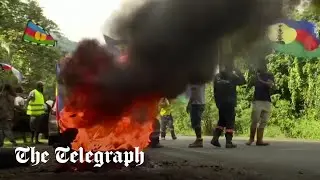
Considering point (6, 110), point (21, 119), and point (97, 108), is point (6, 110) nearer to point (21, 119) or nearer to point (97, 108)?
point (21, 119)

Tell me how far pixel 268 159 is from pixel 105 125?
3.05 metres

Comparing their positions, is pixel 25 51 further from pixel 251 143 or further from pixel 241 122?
pixel 251 143

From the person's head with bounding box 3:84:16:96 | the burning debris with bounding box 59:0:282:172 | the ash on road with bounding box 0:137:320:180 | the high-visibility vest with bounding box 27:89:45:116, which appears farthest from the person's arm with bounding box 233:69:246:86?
the person's head with bounding box 3:84:16:96

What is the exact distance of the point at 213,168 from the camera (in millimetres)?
6555

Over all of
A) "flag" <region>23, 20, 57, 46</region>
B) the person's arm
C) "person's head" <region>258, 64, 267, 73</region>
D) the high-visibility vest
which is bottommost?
the high-visibility vest

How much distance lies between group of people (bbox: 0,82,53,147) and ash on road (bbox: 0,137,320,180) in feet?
12.8

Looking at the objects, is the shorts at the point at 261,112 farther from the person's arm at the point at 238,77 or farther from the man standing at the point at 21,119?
the man standing at the point at 21,119

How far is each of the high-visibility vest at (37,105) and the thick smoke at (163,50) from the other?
6.06 metres

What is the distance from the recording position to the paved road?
6.30 meters

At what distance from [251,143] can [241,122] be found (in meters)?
7.81

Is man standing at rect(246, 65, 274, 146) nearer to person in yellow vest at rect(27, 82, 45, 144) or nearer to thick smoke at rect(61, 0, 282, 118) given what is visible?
thick smoke at rect(61, 0, 282, 118)

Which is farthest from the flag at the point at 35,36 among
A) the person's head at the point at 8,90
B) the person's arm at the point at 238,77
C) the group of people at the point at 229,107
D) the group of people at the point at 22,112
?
the person's arm at the point at 238,77

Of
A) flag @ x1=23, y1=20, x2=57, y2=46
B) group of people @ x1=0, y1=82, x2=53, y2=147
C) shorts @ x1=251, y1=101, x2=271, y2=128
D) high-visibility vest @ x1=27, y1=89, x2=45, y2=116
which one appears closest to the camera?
shorts @ x1=251, y1=101, x2=271, y2=128

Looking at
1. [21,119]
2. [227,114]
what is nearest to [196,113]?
[227,114]
